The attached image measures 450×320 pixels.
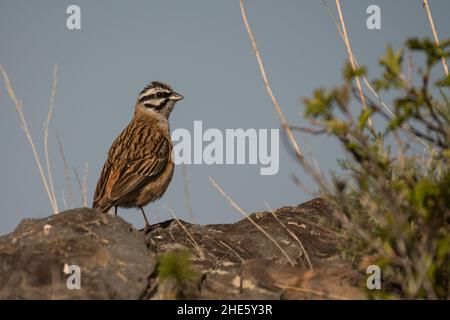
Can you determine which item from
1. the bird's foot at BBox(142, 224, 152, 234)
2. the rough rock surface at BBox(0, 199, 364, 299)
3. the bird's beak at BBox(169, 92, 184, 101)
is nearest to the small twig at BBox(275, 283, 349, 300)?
the rough rock surface at BBox(0, 199, 364, 299)

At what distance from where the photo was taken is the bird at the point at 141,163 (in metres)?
9.56

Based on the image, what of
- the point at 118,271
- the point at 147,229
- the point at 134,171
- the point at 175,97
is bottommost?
the point at 147,229

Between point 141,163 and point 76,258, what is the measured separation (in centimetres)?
416

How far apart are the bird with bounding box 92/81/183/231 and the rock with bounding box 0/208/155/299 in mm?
3091

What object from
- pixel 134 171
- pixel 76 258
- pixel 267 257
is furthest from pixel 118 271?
pixel 134 171

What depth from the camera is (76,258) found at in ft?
18.7

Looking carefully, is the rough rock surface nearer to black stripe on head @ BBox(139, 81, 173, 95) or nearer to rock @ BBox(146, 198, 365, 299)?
rock @ BBox(146, 198, 365, 299)

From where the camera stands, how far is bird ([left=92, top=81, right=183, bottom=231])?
31.4 feet

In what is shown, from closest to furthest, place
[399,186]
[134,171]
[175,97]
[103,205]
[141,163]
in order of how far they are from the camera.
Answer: [399,186] → [103,205] → [134,171] → [141,163] → [175,97]

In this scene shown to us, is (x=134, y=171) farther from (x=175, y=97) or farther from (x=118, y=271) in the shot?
(x=118, y=271)

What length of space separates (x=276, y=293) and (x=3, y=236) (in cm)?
265

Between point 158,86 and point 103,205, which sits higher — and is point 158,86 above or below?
above
